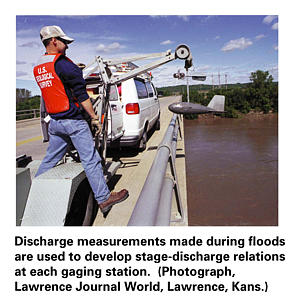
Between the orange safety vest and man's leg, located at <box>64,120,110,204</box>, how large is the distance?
218mm

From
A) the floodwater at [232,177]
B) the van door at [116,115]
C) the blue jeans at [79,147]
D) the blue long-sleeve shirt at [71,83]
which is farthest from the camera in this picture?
the floodwater at [232,177]

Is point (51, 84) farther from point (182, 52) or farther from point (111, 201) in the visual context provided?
point (182, 52)

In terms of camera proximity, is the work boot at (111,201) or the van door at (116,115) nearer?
the work boot at (111,201)

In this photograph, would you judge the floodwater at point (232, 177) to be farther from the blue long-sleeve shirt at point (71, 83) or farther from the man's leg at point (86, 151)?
the blue long-sleeve shirt at point (71, 83)

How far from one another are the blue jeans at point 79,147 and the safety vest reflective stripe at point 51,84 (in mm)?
184

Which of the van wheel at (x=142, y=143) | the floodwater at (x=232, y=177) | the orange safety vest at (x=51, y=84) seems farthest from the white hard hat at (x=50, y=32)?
the floodwater at (x=232, y=177)

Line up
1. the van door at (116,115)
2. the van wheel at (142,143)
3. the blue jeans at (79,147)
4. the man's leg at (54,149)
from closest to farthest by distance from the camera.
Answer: the blue jeans at (79,147), the man's leg at (54,149), the van door at (116,115), the van wheel at (142,143)

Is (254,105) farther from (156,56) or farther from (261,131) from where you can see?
(156,56)

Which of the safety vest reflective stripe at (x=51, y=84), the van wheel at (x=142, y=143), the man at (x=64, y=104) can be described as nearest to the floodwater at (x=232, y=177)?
the van wheel at (x=142, y=143)

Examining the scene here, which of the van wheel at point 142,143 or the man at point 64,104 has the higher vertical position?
the man at point 64,104

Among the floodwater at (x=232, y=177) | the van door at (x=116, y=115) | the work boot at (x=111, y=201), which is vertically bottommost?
the floodwater at (x=232, y=177)

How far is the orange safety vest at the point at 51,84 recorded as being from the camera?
9.39 ft

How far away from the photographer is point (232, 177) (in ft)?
53.7

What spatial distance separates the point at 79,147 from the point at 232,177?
14.6 metres
